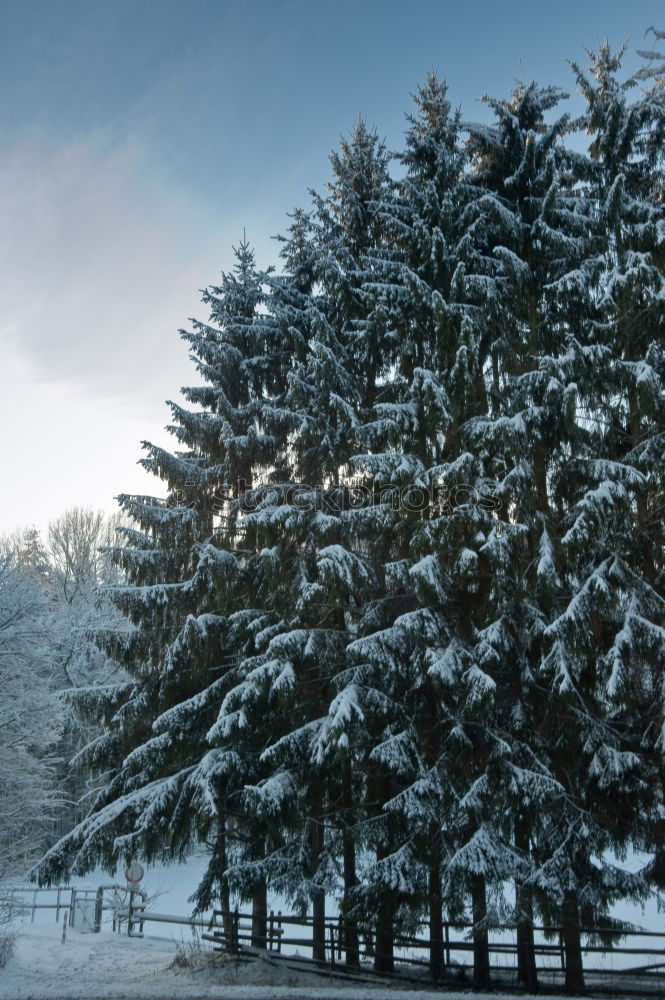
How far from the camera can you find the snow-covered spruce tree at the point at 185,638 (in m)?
14.7

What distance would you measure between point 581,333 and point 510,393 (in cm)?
191

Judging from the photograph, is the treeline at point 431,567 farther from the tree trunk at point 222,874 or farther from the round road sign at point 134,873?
the round road sign at point 134,873

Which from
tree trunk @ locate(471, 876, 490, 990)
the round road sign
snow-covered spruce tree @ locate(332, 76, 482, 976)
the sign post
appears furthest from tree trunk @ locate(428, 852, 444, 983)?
the round road sign

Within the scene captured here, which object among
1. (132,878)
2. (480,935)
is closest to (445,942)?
(480,935)

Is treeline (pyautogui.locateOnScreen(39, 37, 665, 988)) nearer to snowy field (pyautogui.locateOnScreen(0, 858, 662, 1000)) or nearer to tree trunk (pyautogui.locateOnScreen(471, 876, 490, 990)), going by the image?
tree trunk (pyautogui.locateOnScreen(471, 876, 490, 990))

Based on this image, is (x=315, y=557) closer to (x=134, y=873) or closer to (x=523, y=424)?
(x=523, y=424)

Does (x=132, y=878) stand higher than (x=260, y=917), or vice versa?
(x=132, y=878)

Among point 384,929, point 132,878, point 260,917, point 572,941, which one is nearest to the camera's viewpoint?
point 572,941

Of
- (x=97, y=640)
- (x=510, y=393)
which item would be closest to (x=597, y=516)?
(x=510, y=393)

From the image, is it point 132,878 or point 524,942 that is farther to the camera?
point 132,878

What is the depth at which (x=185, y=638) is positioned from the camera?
50.5 ft

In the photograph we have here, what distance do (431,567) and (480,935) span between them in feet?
19.4

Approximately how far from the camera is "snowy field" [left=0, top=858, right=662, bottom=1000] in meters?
10.4

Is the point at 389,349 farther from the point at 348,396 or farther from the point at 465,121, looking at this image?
the point at 465,121
